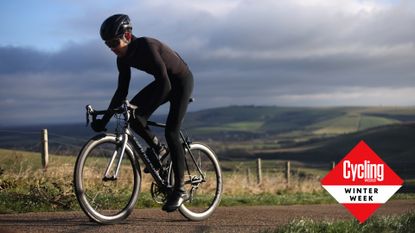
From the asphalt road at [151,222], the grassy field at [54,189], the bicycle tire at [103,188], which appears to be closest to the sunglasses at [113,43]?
the bicycle tire at [103,188]

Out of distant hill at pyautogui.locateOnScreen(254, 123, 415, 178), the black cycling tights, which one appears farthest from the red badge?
distant hill at pyautogui.locateOnScreen(254, 123, 415, 178)

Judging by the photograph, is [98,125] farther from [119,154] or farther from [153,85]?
[153,85]

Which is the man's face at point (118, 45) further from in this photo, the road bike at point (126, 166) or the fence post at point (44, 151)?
the fence post at point (44, 151)

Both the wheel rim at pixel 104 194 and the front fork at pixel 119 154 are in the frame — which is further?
the front fork at pixel 119 154

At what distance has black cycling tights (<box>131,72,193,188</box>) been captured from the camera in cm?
612

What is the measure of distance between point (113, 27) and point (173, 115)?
46.5 inches

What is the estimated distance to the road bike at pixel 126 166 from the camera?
5.90 meters

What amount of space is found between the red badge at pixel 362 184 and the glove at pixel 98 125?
249 cm

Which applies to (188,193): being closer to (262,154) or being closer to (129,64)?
(129,64)

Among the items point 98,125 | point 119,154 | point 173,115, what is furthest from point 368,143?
point 98,125

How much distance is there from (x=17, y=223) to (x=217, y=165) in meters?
2.58

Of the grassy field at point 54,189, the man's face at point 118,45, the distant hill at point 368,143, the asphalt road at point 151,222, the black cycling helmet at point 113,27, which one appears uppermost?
the distant hill at point 368,143

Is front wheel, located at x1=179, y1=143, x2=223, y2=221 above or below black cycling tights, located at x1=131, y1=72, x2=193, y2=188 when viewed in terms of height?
below

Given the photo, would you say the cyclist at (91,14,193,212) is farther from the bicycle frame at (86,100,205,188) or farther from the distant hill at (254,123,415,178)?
the distant hill at (254,123,415,178)
